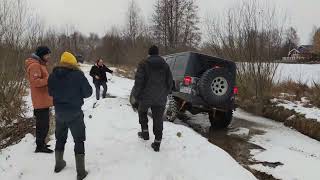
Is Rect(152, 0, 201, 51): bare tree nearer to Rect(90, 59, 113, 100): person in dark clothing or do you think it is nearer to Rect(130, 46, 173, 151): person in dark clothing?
Rect(90, 59, 113, 100): person in dark clothing

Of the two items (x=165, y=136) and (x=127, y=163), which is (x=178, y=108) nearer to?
(x=165, y=136)

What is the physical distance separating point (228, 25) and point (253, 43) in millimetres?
1485

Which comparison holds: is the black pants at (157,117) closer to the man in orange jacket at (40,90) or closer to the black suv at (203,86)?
the man in orange jacket at (40,90)

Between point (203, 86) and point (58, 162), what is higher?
point (203, 86)

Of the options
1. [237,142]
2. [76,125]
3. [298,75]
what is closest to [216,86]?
[237,142]

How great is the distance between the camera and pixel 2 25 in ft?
33.5

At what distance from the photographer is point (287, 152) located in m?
7.86

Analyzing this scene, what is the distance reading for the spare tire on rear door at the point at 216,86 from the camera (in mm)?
9008

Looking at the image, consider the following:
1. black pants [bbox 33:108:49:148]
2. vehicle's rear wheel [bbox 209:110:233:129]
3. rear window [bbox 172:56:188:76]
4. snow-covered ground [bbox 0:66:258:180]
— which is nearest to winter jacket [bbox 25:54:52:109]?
black pants [bbox 33:108:49:148]

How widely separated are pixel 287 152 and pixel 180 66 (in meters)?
3.65

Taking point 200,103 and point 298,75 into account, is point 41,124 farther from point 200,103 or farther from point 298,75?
point 298,75

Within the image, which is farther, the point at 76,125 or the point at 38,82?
the point at 38,82

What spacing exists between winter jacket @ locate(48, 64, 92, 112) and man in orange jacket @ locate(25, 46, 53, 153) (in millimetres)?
928

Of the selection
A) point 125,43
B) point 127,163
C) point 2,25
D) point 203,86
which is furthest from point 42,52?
point 125,43
